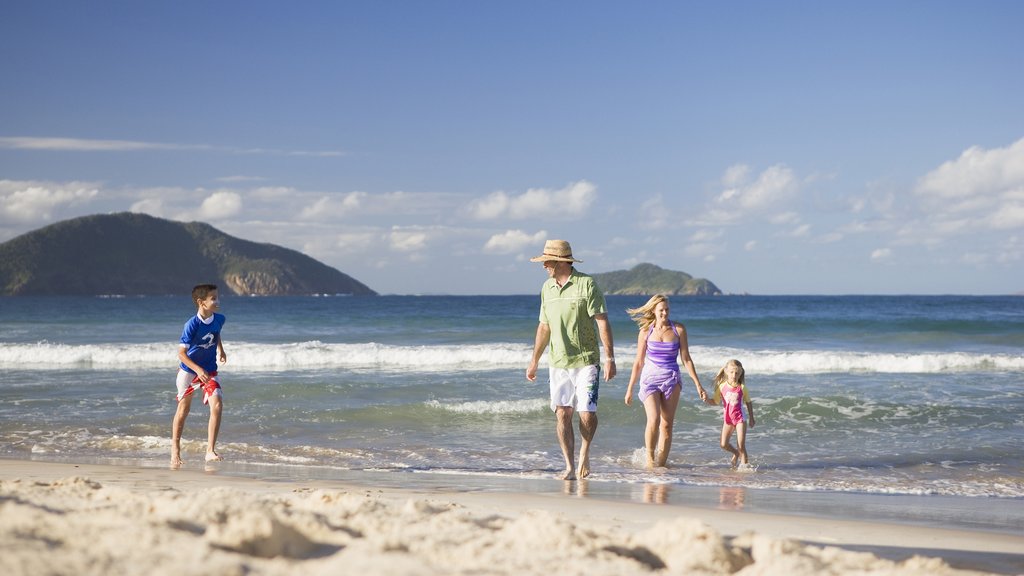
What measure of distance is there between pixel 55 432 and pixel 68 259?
12234 centimetres

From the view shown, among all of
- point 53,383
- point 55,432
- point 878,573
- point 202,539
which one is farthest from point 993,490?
point 53,383

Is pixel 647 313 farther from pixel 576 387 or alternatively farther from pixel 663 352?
pixel 576 387

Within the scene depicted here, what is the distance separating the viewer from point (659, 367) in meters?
8.38

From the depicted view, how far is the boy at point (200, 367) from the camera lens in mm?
8156

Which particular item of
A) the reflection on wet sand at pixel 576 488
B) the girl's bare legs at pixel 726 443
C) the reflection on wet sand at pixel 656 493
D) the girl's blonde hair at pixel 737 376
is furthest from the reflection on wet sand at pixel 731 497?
the girl's blonde hair at pixel 737 376

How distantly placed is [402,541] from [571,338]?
148 inches

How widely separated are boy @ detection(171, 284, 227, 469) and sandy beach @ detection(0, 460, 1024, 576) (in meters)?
3.00

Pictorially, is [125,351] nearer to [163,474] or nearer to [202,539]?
[163,474]

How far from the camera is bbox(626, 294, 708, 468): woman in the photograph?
8.35 metres

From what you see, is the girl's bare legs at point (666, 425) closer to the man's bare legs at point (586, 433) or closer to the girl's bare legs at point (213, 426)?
the man's bare legs at point (586, 433)

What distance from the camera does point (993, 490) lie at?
25.2 feet

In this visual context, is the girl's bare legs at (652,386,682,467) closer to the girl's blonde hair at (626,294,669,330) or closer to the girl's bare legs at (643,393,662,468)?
Answer: the girl's bare legs at (643,393,662,468)

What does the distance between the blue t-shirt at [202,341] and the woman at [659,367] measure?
4.19 metres

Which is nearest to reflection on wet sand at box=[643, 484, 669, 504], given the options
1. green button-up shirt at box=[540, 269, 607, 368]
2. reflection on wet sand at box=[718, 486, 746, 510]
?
reflection on wet sand at box=[718, 486, 746, 510]
